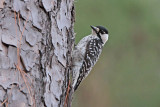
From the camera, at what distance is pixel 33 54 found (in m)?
2.89

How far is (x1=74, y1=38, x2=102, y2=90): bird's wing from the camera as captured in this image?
15.0 ft

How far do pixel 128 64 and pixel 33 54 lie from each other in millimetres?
5409

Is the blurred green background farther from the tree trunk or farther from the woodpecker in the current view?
the tree trunk

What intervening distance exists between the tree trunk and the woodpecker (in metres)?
1.11

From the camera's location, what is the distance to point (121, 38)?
25.8ft

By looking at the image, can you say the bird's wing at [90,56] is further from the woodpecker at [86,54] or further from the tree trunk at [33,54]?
the tree trunk at [33,54]

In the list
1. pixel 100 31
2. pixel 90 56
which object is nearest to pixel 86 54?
pixel 90 56

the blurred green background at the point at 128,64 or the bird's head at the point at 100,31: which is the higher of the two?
the bird's head at the point at 100,31

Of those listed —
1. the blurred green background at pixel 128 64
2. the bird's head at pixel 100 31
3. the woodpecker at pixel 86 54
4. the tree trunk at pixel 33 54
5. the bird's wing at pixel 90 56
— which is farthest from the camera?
the blurred green background at pixel 128 64

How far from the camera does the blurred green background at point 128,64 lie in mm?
7789

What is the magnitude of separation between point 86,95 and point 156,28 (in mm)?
1809

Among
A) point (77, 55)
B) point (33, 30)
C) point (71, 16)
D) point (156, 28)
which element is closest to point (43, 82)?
point (33, 30)

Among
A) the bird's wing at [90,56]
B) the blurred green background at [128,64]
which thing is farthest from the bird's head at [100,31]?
the blurred green background at [128,64]

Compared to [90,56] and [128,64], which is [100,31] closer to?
[90,56]
